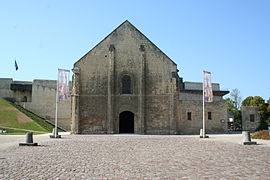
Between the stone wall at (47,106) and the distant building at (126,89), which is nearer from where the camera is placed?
the distant building at (126,89)

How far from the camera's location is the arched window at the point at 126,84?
1246 inches

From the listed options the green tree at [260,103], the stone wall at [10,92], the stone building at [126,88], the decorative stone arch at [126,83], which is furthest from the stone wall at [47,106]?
the green tree at [260,103]

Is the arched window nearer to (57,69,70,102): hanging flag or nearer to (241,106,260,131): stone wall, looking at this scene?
(57,69,70,102): hanging flag

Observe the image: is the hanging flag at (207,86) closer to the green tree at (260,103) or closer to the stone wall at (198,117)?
the stone wall at (198,117)

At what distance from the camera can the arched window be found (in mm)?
31656

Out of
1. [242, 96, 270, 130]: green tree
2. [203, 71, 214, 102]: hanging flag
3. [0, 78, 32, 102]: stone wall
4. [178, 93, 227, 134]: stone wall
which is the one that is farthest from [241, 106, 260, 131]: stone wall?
[0, 78, 32, 102]: stone wall

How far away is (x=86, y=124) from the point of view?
30.8 m

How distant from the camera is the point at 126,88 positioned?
31.7 meters

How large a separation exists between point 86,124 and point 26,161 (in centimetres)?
2173

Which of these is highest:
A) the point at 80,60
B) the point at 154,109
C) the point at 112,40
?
the point at 112,40

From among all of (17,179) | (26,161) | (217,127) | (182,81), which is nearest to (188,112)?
(217,127)

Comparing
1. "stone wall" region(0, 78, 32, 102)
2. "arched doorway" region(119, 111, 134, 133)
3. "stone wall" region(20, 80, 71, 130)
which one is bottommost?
"arched doorway" region(119, 111, 134, 133)

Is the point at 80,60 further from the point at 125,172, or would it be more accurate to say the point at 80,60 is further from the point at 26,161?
the point at 125,172

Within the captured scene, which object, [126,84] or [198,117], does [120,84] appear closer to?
[126,84]
